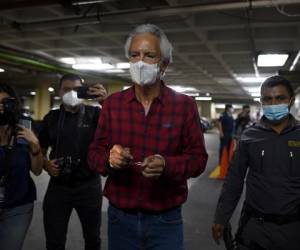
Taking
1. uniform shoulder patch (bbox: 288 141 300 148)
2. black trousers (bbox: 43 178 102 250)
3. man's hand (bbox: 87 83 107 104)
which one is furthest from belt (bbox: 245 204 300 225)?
man's hand (bbox: 87 83 107 104)

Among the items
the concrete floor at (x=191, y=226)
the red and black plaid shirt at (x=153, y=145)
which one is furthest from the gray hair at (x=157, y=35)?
the concrete floor at (x=191, y=226)

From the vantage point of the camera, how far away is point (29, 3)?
4.02 m

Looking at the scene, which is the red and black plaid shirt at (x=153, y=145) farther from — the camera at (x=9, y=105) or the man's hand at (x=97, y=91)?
the man's hand at (x=97, y=91)

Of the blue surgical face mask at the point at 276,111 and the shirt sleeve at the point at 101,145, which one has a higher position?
the blue surgical face mask at the point at 276,111

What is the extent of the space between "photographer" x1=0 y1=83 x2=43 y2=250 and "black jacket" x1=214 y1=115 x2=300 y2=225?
1.16 metres

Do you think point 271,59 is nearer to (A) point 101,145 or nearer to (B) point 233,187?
(B) point 233,187

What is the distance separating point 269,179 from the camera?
199 centimetres

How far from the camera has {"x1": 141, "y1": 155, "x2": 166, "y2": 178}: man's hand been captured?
1.23 meters

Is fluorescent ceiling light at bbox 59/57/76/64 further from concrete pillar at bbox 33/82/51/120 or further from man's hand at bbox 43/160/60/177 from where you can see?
man's hand at bbox 43/160/60/177

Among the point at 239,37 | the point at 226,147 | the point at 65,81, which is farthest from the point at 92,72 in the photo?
the point at 65,81

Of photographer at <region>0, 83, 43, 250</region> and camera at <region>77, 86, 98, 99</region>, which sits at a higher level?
camera at <region>77, 86, 98, 99</region>

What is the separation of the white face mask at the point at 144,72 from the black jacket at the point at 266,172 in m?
0.92

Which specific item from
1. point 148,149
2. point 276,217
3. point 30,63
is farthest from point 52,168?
point 30,63

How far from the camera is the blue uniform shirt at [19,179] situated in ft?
6.35
